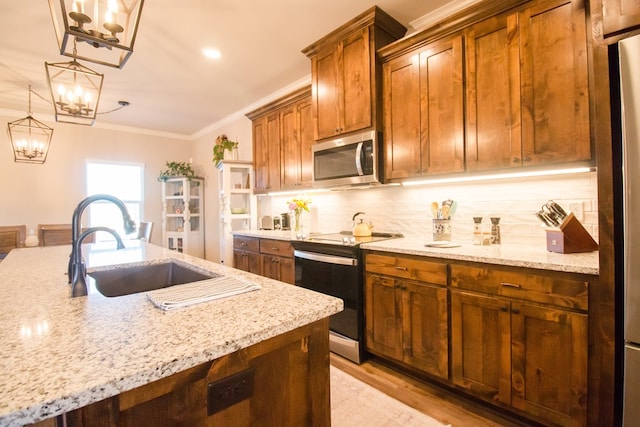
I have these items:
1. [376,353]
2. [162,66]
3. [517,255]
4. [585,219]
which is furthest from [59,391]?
[162,66]

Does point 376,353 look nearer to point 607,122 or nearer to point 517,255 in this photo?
point 517,255

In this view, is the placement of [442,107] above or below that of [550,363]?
above

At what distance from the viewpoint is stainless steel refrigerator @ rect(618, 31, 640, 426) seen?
1063 mm

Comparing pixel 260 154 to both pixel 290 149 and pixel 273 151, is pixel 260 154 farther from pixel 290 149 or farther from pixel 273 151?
pixel 290 149

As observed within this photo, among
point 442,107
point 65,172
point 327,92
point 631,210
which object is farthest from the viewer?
point 65,172

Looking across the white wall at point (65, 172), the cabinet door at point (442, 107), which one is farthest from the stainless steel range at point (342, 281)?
the white wall at point (65, 172)

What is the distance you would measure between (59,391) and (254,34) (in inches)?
115

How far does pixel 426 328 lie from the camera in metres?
1.97

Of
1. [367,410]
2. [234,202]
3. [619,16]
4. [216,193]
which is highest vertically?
[619,16]

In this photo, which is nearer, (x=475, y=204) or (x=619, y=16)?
(x=619, y=16)

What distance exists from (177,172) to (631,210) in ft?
19.4

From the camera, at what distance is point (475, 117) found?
6.66 feet

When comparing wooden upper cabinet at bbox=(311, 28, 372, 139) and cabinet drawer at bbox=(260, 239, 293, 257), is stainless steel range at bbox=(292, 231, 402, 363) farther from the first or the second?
wooden upper cabinet at bbox=(311, 28, 372, 139)

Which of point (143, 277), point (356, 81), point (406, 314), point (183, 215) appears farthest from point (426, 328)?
point (183, 215)
